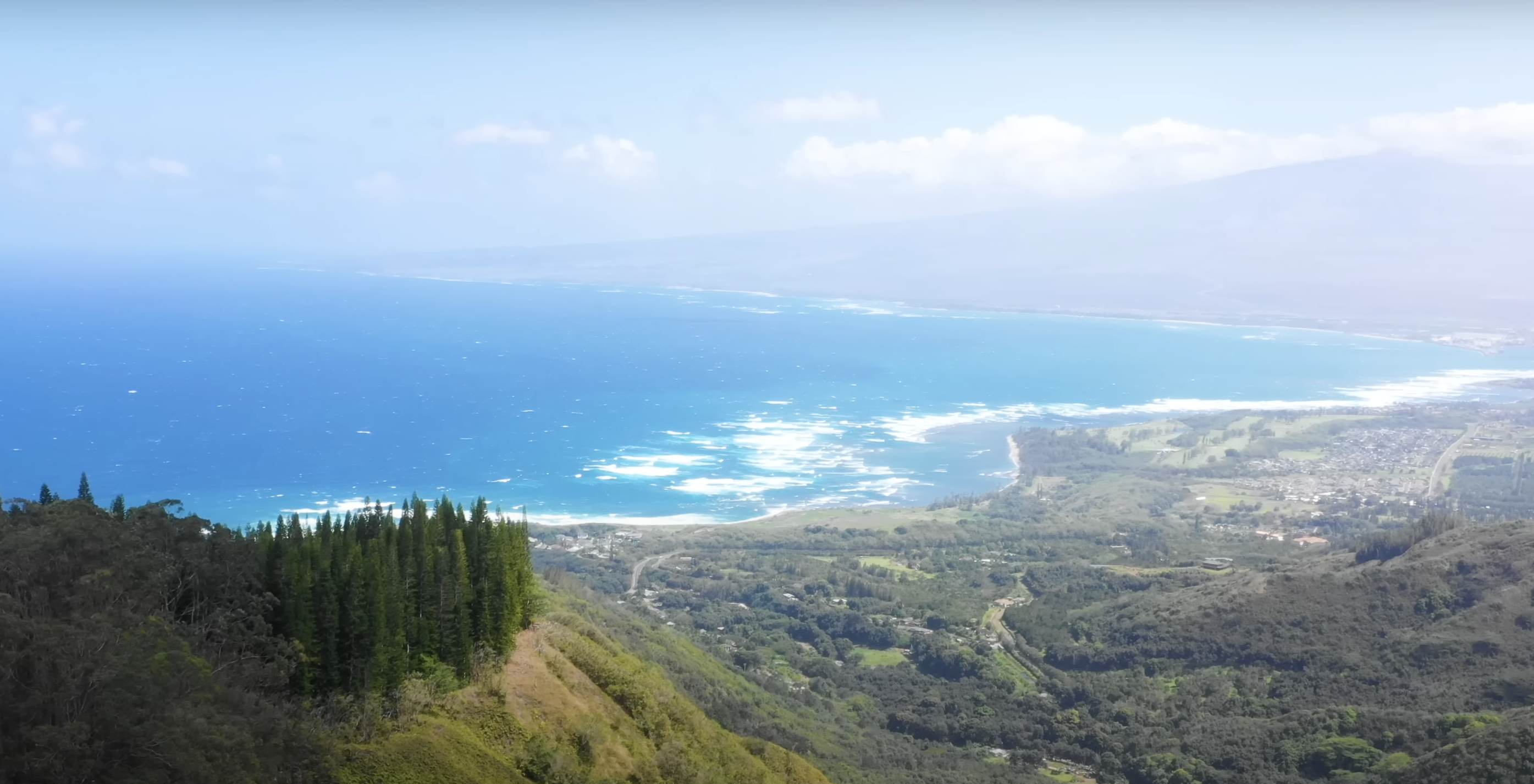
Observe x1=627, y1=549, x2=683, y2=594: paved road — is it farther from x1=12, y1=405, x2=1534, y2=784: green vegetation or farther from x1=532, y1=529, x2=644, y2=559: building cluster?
x1=532, y1=529, x2=644, y2=559: building cluster

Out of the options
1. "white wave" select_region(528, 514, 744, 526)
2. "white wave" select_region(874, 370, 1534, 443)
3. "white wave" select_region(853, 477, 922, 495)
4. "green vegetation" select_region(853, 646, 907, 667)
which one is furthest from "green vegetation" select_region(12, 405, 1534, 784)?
"white wave" select_region(874, 370, 1534, 443)

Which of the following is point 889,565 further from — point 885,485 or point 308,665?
point 308,665

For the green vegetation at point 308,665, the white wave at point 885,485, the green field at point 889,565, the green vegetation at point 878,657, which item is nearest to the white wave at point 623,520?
the green field at point 889,565

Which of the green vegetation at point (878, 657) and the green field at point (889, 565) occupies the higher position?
the green field at point (889, 565)

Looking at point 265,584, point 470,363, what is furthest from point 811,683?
point 470,363

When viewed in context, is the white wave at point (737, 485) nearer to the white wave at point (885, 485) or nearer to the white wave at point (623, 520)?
the white wave at point (885, 485)

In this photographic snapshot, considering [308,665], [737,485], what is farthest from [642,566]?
[308,665]
